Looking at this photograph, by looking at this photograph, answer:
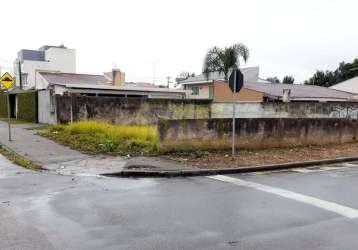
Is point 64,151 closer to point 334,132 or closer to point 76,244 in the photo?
point 76,244

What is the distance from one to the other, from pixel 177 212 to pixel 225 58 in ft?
101

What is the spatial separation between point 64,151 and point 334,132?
1147 centimetres

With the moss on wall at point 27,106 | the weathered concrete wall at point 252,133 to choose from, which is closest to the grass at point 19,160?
the weathered concrete wall at point 252,133

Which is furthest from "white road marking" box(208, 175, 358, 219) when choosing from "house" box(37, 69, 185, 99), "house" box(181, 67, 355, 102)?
"house" box(181, 67, 355, 102)

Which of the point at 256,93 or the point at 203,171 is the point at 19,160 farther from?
the point at 256,93

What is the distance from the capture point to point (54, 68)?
217 feet

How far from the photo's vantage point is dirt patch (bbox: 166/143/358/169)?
11.5 meters

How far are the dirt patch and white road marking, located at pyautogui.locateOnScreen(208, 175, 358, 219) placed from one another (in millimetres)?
1578

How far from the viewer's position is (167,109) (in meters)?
24.7

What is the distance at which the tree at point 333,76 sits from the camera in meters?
64.9

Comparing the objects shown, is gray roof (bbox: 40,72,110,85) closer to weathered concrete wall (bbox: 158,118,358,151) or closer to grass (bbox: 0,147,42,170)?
grass (bbox: 0,147,42,170)

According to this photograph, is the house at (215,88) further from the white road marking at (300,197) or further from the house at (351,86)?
the white road marking at (300,197)

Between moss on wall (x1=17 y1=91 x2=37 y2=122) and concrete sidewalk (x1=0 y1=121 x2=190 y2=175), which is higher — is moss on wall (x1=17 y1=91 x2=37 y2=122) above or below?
above

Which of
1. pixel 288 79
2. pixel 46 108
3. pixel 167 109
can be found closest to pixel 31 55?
pixel 46 108
